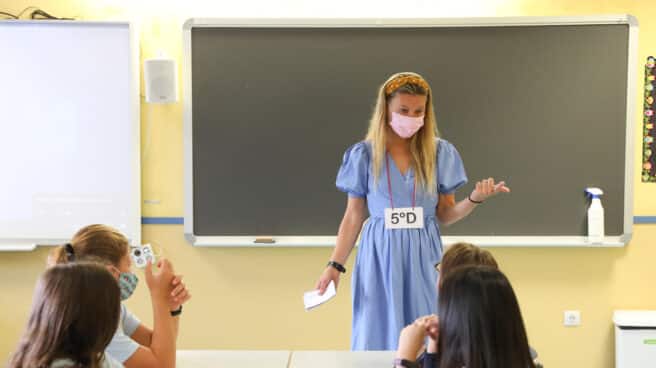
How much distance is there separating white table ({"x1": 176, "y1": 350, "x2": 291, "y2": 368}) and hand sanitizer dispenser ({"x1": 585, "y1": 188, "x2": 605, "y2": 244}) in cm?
206

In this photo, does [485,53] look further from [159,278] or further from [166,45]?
[159,278]

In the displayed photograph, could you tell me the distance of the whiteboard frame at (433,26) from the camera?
10.5 feet

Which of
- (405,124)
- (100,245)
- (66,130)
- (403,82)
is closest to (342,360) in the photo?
(100,245)

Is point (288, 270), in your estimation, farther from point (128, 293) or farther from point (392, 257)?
point (128, 293)

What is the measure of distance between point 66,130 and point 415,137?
6.56 ft

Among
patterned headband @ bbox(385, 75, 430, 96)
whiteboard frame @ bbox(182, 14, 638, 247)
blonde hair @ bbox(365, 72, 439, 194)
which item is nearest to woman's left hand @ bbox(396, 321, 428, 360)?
blonde hair @ bbox(365, 72, 439, 194)

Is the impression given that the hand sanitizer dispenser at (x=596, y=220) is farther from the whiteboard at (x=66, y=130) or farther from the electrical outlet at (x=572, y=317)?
the whiteboard at (x=66, y=130)

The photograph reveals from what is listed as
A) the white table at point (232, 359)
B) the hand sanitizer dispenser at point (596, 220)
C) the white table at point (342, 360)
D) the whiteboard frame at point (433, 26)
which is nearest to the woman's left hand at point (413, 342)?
the white table at point (342, 360)

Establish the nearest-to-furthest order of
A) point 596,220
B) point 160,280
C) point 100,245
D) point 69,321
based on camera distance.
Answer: point 69,321 < point 160,280 < point 100,245 < point 596,220

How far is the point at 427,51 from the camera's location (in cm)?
324

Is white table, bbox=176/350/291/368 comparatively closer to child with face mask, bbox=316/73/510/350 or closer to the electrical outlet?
child with face mask, bbox=316/73/510/350

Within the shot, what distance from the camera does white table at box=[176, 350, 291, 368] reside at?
5.61 ft

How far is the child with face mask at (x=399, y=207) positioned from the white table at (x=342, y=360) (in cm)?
44

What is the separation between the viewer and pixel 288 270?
11.1ft
